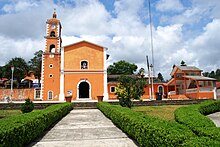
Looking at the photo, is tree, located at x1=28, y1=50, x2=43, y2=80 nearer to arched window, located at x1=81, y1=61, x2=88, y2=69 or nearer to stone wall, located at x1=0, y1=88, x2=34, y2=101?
stone wall, located at x1=0, y1=88, x2=34, y2=101

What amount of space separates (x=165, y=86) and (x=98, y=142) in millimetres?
29554

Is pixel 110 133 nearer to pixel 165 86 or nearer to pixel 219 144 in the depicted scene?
pixel 219 144

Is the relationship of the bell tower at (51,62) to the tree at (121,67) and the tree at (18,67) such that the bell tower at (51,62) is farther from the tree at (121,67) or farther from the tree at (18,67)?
the tree at (121,67)

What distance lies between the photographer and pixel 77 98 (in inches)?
1110

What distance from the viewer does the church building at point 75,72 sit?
93.6 ft

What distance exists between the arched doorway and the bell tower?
3.23m

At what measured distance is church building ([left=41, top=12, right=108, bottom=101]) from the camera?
2852 cm

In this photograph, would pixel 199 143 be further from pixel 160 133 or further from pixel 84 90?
pixel 84 90

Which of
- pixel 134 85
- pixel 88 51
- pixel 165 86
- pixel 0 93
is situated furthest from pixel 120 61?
pixel 134 85

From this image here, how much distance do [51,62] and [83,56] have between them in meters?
4.87

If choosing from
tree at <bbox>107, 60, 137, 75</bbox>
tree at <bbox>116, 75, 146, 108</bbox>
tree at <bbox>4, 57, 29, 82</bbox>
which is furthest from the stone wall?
tree at <bbox>107, 60, 137, 75</bbox>

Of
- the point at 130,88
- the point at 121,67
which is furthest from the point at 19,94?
the point at 121,67

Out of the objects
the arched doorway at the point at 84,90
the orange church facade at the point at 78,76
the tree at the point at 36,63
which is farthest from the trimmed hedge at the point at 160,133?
the tree at the point at 36,63

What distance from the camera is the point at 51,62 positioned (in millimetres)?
29797
